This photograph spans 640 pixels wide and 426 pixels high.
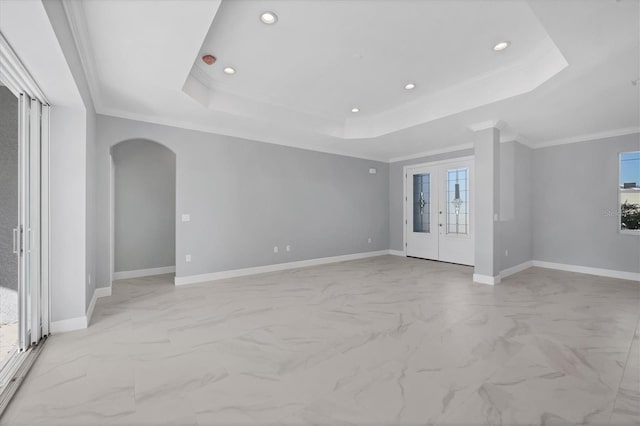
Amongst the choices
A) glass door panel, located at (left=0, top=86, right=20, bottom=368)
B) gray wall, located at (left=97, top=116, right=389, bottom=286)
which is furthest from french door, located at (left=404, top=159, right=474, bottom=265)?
glass door panel, located at (left=0, top=86, right=20, bottom=368)

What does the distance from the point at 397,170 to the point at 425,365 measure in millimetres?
6139

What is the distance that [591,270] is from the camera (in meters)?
5.75

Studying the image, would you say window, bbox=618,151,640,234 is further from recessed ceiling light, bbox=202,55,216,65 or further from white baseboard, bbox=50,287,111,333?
white baseboard, bbox=50,287,111,333

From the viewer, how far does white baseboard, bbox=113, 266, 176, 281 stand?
5.36 meters

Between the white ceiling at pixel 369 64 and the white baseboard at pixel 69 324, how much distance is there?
2557 millimetres

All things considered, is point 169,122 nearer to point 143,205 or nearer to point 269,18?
point 143,205

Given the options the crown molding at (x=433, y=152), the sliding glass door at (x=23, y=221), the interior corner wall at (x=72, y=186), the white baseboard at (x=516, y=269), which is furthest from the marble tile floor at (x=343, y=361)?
the crown molding at (x=433, y=152)

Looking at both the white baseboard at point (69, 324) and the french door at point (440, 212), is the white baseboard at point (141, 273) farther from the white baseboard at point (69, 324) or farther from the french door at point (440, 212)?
the french door at point (440, 212)

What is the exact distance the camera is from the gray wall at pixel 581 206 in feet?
18.0

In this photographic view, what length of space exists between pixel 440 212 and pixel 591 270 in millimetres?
2882

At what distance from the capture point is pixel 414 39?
3.06 metres

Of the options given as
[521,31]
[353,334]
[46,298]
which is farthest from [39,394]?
[521,31]

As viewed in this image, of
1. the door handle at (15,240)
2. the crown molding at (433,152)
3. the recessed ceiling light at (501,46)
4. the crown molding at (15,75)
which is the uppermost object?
the recessed ceiling light at (501,46)

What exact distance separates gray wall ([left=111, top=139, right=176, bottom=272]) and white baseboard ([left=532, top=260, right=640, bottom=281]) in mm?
7594
